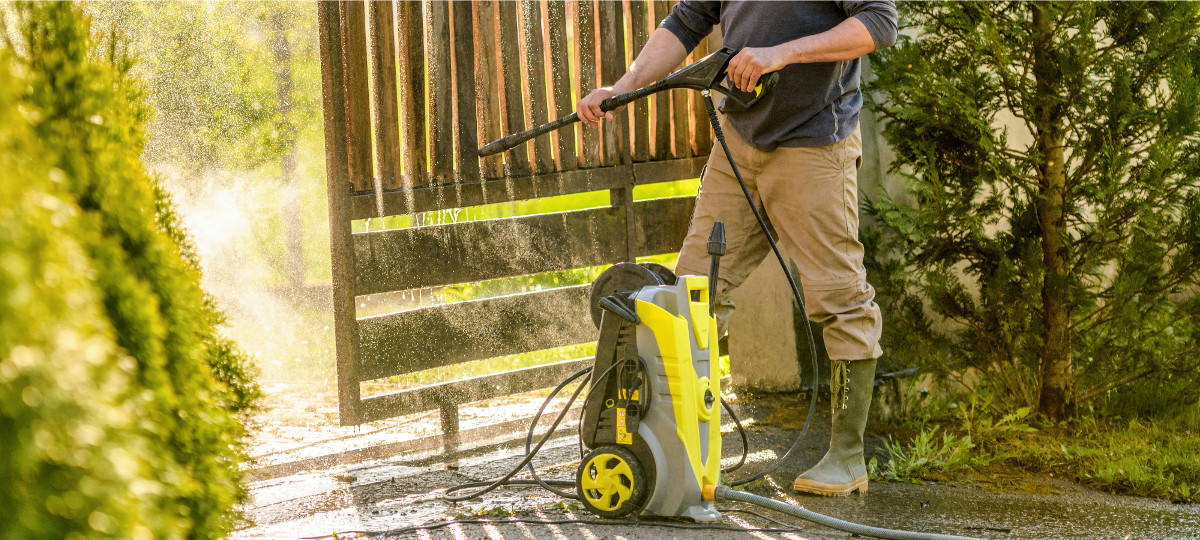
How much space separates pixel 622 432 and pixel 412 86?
161 cm

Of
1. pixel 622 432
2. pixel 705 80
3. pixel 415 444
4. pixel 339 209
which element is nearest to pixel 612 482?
pixel 622 432

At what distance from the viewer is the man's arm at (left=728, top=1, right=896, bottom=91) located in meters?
2.79

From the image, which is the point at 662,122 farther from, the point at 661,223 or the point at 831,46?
the point at 831,46

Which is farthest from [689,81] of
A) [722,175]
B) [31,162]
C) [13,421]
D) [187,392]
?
[13,421]

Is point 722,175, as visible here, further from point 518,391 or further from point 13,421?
point 13,421

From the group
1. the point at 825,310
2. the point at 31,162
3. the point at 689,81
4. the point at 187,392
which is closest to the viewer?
the point at 31,162

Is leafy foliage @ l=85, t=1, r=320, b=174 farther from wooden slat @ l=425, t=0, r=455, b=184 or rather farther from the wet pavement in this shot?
the wet pavement

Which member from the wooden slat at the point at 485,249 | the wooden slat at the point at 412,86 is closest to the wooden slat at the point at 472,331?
the wooden slat at the point at 485,249

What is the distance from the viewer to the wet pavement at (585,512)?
264 cm

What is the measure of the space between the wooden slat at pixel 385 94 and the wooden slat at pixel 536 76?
1.91 ft

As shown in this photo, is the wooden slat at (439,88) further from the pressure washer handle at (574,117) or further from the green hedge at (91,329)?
the green hedge at (91,329)

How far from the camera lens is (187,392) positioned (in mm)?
1298

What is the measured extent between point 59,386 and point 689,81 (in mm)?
2267

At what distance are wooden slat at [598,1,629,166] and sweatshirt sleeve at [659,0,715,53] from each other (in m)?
0.72
